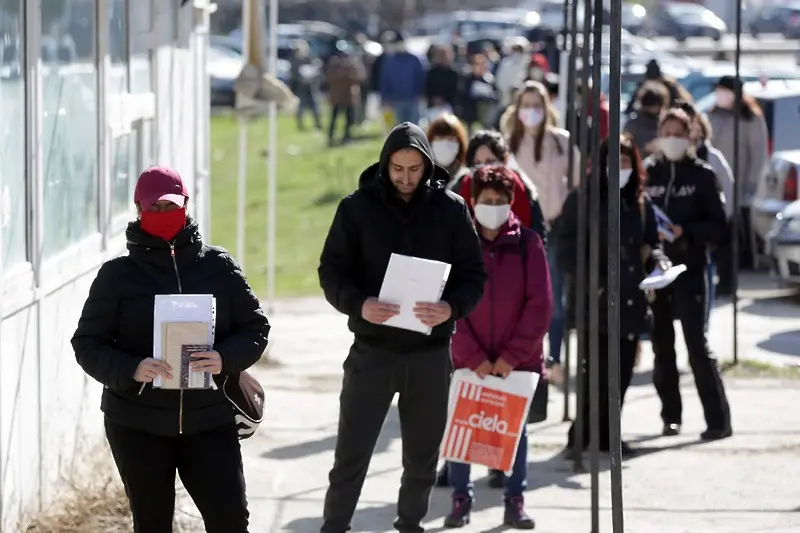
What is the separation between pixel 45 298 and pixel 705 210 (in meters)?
3.93

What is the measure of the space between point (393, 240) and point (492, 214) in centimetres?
98

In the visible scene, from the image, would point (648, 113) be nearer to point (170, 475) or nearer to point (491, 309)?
point (491, 309)

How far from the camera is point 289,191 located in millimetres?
24484

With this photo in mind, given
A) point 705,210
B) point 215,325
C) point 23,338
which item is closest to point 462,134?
point 705,210

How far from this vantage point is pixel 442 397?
21.6 ft

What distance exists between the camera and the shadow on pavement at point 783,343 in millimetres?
12367

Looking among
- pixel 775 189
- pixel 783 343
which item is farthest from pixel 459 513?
pixel 775 189

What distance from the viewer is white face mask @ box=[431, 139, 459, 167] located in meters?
9.09

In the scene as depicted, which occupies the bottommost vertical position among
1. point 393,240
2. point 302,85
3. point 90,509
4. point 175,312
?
point 90,509

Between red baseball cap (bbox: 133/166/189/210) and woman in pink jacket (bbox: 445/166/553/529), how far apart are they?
231cm

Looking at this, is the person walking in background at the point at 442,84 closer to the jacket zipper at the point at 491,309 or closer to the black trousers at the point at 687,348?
the black trousers at the point at 687,348

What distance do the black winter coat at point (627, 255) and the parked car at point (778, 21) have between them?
4714 centimetres

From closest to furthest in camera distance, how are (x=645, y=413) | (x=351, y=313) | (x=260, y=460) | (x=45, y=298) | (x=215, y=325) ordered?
(x=215, y=325)
(x=351, y=313)
(x=45, y=298)
(x=260, y=460)
(x=645, y=413)

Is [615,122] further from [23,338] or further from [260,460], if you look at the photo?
[260,460]
